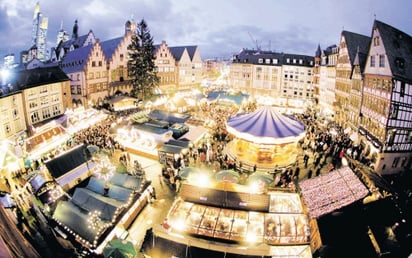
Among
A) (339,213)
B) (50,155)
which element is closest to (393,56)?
(339,213)

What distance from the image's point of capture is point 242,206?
37.3ft

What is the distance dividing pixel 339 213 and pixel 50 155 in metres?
20.5

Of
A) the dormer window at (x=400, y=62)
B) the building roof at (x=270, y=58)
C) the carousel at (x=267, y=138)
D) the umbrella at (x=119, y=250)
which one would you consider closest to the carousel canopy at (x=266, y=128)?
the carousel at (x=267, y=138)

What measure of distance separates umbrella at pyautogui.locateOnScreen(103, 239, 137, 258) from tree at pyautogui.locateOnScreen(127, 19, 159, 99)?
3388 centimetres

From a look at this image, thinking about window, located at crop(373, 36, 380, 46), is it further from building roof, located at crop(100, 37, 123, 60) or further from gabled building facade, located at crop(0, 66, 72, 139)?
building roof, located at crop(100, 37, 123, 60)

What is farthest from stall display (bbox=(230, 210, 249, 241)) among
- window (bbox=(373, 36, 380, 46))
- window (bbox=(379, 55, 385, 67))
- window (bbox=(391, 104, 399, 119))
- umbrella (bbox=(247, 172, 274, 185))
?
window (bbox=(373, 36, 380, 46))

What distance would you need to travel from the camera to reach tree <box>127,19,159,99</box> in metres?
41.7

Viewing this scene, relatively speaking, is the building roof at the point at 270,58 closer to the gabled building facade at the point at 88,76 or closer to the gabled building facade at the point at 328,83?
the gabled building facade at the point at 328,83

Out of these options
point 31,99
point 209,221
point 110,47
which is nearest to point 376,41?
point 209,221

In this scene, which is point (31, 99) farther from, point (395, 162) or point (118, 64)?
point (395, 162)

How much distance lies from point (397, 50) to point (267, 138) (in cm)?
1277

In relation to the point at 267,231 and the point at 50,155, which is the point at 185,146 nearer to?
the point at 50,155

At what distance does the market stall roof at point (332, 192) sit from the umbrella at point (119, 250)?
7.17 m

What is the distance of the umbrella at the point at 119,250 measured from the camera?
983 centimetres
